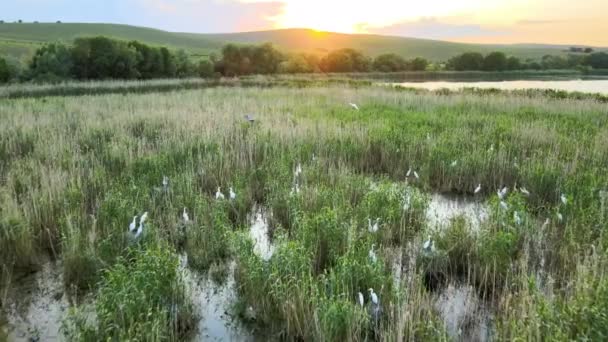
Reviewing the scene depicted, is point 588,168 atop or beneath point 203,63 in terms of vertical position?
beneath

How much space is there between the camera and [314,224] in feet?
17.1

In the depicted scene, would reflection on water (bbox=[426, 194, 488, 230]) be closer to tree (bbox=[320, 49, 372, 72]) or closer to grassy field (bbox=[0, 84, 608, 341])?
grassy field (bbox=[0, 84, 608, 341])

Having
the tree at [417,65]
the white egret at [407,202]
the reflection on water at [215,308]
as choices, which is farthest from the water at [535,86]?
the reflection on water at [215,308]

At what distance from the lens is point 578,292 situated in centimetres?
357

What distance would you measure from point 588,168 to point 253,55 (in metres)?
47.1

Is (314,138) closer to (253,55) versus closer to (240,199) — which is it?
(240,199)

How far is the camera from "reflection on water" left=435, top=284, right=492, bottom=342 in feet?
12.7

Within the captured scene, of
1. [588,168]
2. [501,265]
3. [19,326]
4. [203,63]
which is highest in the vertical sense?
[203,63]

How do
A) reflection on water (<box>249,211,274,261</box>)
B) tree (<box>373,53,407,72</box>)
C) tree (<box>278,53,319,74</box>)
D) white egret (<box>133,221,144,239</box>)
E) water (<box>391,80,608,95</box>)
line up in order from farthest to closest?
1. tree (<box>373,53,407,72</box>)
2. tree (<box>278,53,319,74</box>)
3. water (<box>391,80,608,95</box>)
4. reflection on water (<box>249,211,274,261</box>)
5. white egret (<box>133,221,144,239</box>)

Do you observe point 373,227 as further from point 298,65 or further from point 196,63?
point 298,65

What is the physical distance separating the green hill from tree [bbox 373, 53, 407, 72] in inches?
1305

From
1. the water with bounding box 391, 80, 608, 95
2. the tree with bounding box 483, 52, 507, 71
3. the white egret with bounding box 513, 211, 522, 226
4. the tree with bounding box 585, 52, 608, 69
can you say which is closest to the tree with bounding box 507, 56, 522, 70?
the tree with bounding box 483, 52, 507, 71

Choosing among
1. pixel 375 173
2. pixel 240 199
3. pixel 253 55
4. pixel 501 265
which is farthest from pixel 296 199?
pixel 253 55

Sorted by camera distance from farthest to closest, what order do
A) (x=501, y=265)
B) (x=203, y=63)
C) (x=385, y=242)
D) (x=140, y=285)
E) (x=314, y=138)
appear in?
(x=203, y=63)
(x=314, y=138)
(x=385, y=242)
(x=501, y=265)
(x=140, y=285)
